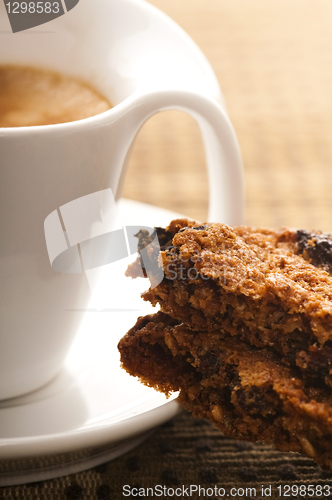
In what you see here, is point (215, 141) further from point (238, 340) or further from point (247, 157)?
point (247, 157)

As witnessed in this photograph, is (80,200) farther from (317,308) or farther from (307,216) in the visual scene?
(307,216)

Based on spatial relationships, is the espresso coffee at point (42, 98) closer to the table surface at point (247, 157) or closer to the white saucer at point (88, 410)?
the white saucer at point (88, 410)

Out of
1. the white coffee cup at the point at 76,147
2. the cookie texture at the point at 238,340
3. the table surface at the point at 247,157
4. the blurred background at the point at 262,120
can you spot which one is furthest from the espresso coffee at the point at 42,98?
the blurred background at the point at 262,120

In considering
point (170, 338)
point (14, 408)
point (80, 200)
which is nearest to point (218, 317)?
point (170, 338)

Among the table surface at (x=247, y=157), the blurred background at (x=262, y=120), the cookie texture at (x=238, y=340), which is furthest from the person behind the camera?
the blurred background at (x=262, y=120)

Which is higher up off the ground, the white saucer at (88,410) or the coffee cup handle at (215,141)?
the coffee cup handle at (215,141)

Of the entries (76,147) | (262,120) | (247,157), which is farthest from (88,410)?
(262,120)
